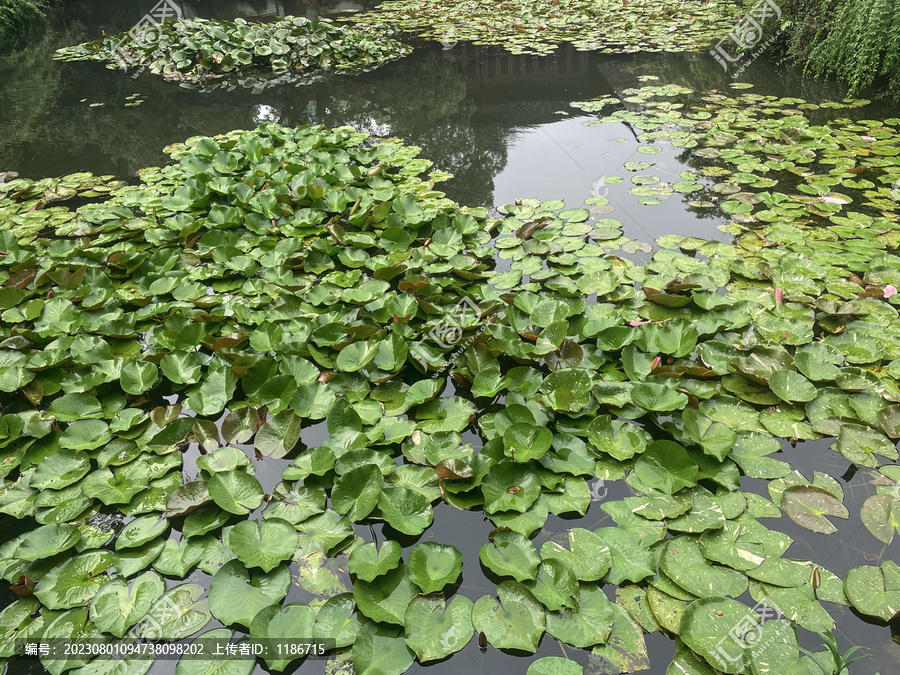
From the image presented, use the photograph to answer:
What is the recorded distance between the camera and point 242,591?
1401mm

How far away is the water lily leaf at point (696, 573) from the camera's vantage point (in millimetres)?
1353

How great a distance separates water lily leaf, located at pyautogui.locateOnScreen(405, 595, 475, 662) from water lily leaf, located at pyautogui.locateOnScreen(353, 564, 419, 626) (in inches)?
1.3

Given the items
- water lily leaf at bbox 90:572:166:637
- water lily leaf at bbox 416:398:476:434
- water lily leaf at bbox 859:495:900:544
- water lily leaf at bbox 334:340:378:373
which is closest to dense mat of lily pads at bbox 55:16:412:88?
water lily leaf at bbox 334:340:378:373

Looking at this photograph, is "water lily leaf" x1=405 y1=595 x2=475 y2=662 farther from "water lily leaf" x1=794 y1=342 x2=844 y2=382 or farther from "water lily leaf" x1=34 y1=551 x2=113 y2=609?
"water lily leaf" x1=794 y1=342 x2=844 y2=382

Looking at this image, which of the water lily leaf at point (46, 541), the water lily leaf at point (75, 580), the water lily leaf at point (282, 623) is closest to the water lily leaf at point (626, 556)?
the water lily leaf at point (282, 623)

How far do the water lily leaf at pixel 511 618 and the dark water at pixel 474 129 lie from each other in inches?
3.1

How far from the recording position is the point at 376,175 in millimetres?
3729

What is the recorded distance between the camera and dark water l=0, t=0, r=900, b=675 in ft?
4.87

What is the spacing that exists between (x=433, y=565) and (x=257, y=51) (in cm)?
750

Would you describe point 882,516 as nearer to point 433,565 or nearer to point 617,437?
point 617,437

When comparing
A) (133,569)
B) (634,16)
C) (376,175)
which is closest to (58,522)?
(133,569)

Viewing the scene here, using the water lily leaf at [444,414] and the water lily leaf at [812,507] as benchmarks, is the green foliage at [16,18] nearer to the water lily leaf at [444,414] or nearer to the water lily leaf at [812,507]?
the water lily leaf at [444,414]

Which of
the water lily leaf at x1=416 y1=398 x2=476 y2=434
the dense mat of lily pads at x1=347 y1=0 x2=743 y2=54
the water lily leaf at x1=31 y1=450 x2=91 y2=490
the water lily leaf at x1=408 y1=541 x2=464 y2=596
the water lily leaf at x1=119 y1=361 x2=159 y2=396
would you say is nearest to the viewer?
the water lily leaf at x1=408 y1=541 x2=464 y2=596

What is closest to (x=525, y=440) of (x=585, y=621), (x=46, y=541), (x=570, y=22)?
(x=585, y=621)
